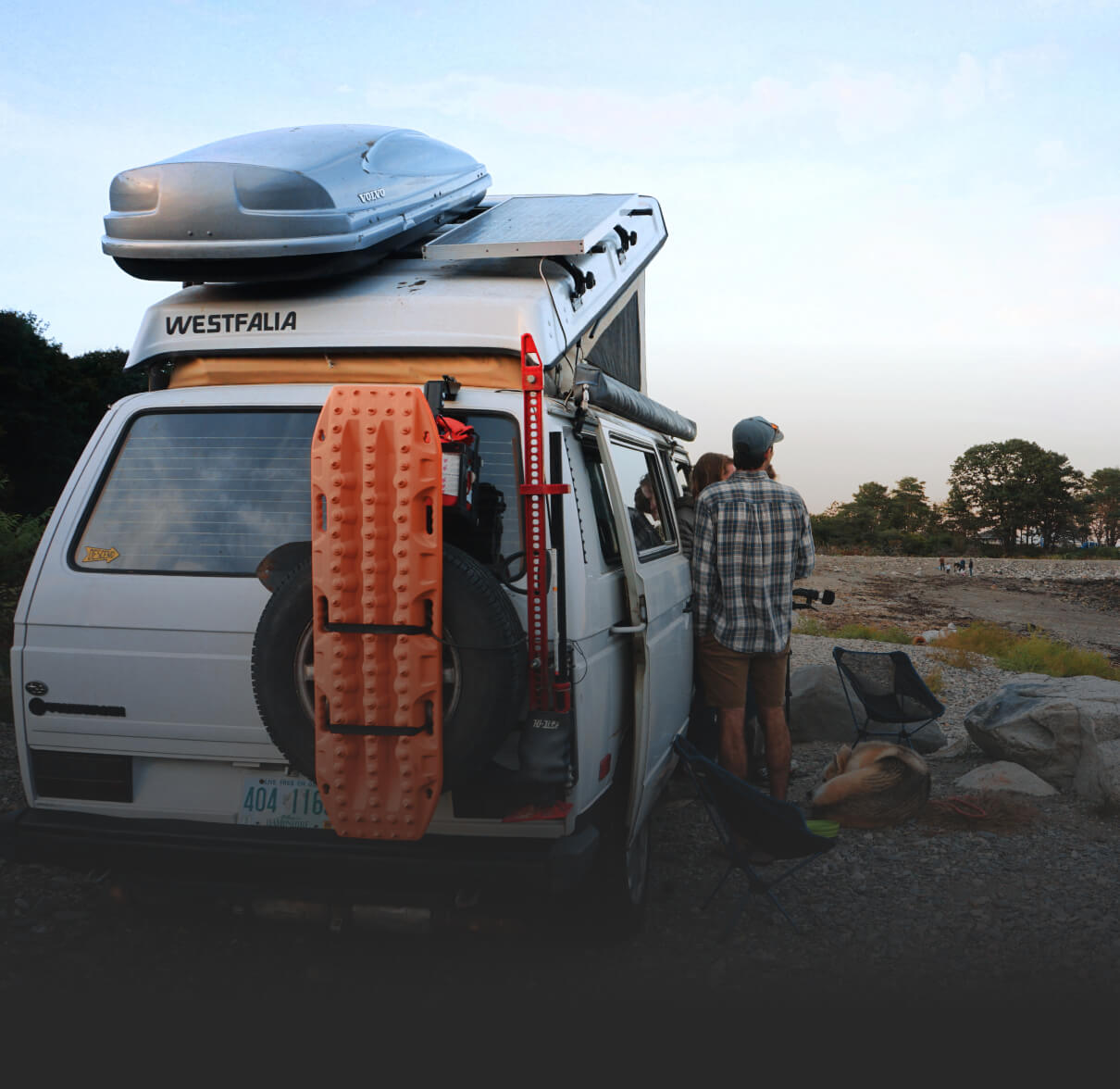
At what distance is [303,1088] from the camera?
2.97m

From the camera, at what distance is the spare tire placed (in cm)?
299

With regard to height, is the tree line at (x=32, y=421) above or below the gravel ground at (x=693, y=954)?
above

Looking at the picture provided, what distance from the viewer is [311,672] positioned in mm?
3072

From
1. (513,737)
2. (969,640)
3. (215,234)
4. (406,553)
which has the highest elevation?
(215,234)

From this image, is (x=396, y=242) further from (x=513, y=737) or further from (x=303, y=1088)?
(x=303, y=1088)

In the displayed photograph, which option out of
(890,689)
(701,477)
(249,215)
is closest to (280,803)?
(249,215)

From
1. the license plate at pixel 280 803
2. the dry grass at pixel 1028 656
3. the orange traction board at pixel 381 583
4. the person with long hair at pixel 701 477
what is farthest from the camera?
the dry grass at pixel 1028 656

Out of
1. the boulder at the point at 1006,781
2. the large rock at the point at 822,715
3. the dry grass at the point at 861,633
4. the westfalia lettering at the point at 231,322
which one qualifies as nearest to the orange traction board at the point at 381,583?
the westfalia lettering at the point at 231,322

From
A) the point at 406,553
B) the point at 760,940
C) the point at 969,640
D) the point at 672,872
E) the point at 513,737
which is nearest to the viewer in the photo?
the point at 406,553

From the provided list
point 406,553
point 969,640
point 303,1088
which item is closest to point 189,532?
point 406,553

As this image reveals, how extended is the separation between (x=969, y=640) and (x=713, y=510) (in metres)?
13.3

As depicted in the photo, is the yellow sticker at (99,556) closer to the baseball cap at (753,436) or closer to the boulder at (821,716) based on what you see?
the baseball cap at (753,436)

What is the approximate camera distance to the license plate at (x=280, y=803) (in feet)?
10.8

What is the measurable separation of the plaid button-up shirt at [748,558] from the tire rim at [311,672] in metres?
2.32
